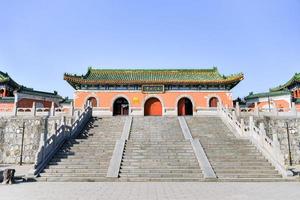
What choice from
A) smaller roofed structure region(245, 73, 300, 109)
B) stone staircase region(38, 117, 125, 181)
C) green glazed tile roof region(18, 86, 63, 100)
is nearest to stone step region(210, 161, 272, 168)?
stone staircase region(38, 117, 125, 181)

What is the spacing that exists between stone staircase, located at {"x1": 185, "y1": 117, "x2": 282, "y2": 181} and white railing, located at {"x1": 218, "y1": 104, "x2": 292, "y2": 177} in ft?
0.72

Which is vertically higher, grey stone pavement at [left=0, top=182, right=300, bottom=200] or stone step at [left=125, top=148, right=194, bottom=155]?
stone step at [left=125, top=148, right=194, bottom=155]

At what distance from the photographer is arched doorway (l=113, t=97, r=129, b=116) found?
2395 centimetres

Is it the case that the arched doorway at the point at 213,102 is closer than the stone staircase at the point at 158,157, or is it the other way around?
the stone staircase at the point at 158,157

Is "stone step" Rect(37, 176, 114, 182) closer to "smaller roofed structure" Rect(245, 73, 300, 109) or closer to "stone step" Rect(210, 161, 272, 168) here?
"stone step" Rect(210, 161, 272, 168)

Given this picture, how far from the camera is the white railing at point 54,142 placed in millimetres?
10148

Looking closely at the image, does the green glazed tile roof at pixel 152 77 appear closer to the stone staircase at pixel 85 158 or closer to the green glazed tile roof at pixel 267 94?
the green glazed tile roof at pixel 267 94

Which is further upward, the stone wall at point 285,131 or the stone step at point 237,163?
the stone wall at point 285,131

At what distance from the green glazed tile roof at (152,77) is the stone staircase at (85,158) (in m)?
8.66

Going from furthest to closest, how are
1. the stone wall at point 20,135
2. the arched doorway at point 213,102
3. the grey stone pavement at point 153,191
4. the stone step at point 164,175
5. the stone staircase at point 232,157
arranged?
the arched doorway at point 213,102, the stone wall at point 20,135, the stone staircase at point 232,157, the stone step at point 164,175, the grey stone pavement at point 153,191

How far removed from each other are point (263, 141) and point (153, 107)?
510 inches

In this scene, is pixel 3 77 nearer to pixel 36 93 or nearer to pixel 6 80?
A: pixel 6 80

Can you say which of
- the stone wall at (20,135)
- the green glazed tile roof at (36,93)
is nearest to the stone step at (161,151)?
the stone wall at (20,135)

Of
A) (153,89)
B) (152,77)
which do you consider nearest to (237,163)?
(153,89)
